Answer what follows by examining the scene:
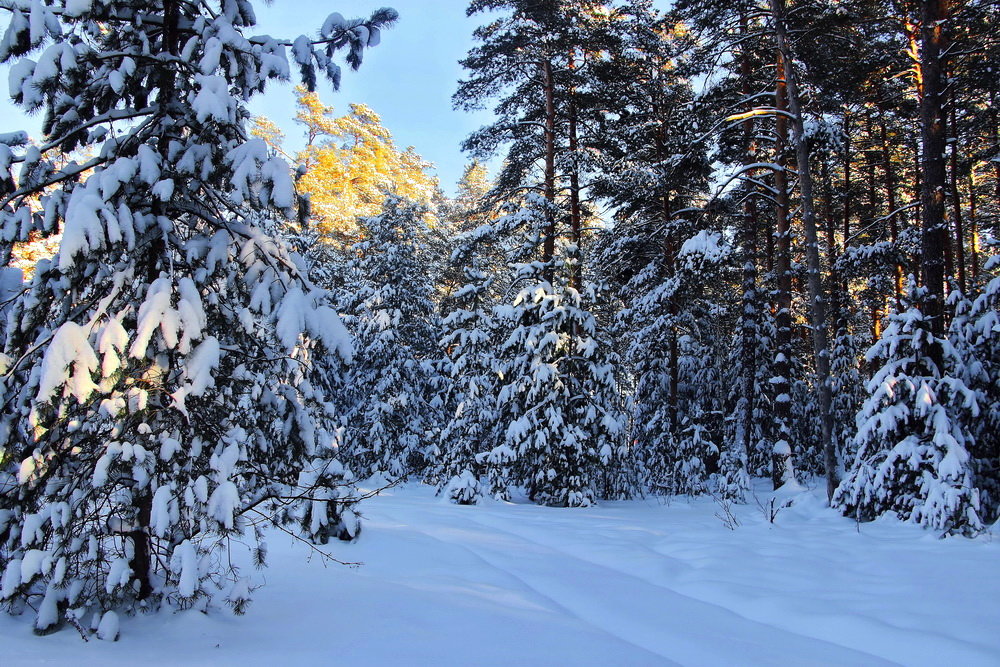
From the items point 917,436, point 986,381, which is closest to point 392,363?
point 917,436

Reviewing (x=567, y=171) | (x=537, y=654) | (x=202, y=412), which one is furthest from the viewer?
(x=567, y=171)

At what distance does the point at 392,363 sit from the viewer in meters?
17.4

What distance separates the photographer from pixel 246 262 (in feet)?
13.4

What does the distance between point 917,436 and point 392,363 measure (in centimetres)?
1316

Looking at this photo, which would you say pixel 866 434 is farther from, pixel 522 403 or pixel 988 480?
pixel 522 403

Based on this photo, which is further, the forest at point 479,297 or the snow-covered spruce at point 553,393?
the snow-covered spruce at point 553,393

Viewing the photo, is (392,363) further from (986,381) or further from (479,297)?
(986,381)

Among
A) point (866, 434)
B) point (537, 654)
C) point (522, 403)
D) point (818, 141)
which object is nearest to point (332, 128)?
point (522, 403)

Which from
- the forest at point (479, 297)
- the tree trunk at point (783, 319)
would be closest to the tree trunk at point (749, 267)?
the forest at point (479, 297)

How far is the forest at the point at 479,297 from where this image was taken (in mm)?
3465

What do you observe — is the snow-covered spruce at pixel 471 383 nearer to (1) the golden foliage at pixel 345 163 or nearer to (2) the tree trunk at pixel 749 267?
(2) the tree trunk at pixel 749 267

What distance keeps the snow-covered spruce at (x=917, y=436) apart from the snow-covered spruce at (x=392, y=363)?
11.8 m

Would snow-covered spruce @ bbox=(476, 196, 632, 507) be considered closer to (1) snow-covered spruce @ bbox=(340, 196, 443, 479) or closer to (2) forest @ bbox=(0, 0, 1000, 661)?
(2) forest @ bbox=(0, 0, 1000, 661)

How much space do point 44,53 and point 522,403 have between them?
32.7 feet
